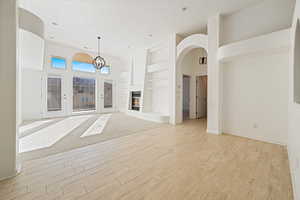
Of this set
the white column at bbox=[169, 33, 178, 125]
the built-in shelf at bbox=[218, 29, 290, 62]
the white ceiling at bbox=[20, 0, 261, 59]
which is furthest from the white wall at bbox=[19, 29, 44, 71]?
the built-in shelf at bbox=[218, 29, 290, 62]

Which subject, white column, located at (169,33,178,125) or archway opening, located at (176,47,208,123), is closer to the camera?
white column, located at (169,33,178,125)

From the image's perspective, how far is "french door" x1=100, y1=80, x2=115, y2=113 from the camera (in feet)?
30.9

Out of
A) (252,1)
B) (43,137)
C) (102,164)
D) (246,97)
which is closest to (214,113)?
(246,97)

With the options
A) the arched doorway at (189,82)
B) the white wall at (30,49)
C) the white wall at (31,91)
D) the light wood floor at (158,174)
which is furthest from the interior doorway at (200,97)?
the white wall at (31,91)

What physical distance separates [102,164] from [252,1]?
5261mm

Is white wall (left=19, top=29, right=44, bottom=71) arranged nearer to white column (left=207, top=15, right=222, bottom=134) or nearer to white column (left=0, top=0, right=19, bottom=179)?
white column (left=0, top=0, right=19, bottom=179)

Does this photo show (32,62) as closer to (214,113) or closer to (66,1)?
(66,1)

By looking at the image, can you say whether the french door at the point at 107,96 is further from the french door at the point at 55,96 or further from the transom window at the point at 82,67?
the french door at the point at 55,96

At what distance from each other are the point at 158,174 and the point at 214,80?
3509 millimetres

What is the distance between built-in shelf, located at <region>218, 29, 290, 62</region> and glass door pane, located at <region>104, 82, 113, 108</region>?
7.50m

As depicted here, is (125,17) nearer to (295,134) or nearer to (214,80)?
(214,80)

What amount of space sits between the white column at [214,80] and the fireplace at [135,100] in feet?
14.7

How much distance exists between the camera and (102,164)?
2510 millimetres

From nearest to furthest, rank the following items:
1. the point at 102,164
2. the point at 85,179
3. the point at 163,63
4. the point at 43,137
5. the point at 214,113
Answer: the point at 85,179 < the point at 102,164 < the point at 43,137 < the point at 214,113 < the point at 163,63
